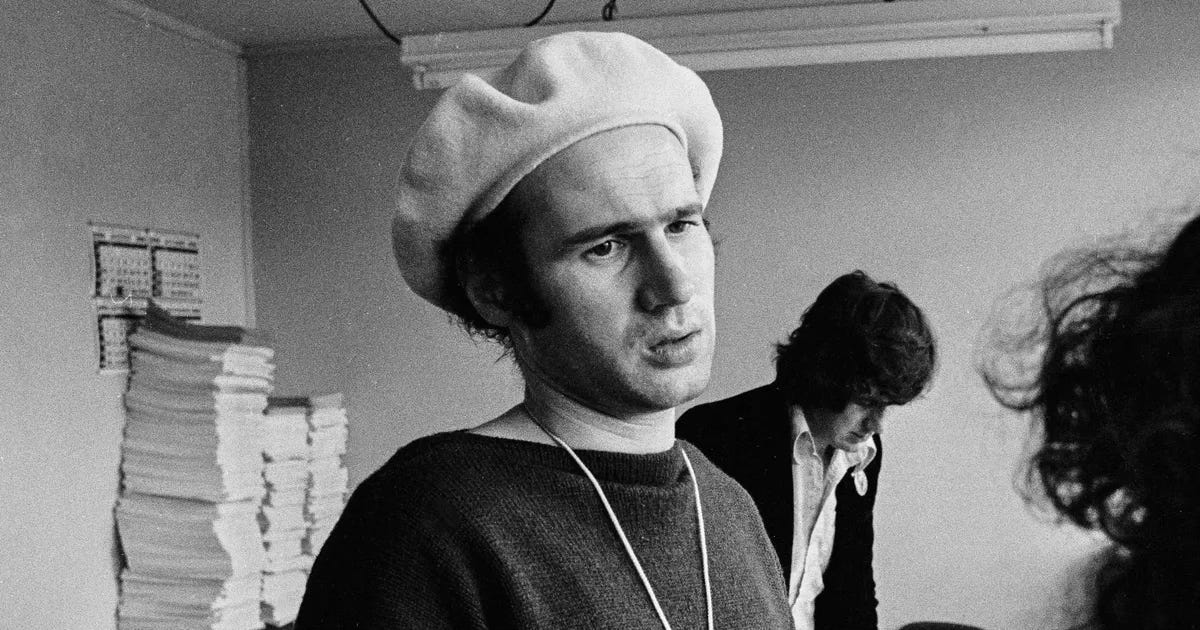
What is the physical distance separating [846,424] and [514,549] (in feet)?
4.85

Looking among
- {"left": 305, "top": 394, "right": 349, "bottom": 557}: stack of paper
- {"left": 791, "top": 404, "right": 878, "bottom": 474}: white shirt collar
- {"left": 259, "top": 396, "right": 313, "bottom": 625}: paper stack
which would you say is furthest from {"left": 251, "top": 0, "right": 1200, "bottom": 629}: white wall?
{"left": 791, "top": 404, "right": 878, "bottom": 474}: white shirt collar

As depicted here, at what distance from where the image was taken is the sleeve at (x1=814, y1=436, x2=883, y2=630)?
251 cm

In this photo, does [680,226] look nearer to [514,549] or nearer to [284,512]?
[514,549]

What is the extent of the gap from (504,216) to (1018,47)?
1.59m

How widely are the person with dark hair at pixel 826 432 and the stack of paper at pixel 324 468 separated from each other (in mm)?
1960

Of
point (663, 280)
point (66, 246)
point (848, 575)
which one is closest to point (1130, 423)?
point (663, 280)

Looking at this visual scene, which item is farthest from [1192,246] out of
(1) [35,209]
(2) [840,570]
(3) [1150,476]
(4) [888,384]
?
(1) [35,209]

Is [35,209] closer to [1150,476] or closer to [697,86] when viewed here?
[697,86]

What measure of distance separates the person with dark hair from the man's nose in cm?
122

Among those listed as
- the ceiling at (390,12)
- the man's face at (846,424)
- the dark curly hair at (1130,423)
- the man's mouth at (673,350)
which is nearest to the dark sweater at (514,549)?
Result: the man's mouth at (673,350)

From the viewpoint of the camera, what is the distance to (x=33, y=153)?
3.24 m

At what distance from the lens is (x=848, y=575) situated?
98.7 inches

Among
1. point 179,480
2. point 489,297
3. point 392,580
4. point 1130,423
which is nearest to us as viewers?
point 1130,423

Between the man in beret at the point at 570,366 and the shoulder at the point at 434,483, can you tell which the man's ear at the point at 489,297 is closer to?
the man in beret at the point at 570,366
